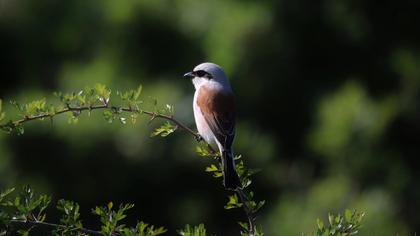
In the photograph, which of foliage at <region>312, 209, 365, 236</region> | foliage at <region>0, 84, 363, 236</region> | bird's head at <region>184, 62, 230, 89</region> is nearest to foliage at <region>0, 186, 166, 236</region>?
foliage at <region>0, 84, 363, 236</region>

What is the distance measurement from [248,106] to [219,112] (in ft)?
20.7

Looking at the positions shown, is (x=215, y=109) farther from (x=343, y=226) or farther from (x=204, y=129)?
(x=343, y=226)

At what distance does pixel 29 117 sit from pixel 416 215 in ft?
25.5

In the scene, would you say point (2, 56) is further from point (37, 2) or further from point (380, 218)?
point (380, 218)

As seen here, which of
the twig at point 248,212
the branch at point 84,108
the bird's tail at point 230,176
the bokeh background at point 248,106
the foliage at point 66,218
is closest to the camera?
the foliage at point 66,218

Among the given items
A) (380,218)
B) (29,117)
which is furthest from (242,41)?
(29,117)

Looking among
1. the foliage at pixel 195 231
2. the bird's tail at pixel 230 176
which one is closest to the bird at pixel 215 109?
the bird's tail at pixel 230 176

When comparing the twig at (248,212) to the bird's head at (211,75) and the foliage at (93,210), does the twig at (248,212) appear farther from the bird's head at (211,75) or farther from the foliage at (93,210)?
the bird's head at (211,75)

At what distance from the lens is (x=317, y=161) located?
36.1 feet

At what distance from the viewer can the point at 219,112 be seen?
5160mm

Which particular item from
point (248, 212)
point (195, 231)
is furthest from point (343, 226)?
point (195, 231)

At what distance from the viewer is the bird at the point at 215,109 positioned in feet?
16.0

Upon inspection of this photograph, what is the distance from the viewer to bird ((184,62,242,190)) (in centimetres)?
488

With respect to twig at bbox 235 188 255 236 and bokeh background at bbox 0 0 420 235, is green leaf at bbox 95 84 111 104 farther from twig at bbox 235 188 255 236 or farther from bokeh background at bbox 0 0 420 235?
bokeh background at bbox 0 0 420 235
